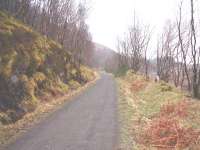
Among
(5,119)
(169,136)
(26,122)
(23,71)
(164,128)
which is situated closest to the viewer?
(169,136)

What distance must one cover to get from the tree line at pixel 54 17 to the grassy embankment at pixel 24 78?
726 centimetres

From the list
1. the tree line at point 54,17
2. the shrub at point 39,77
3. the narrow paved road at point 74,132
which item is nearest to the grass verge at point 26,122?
the narrow paved road at point 74,132

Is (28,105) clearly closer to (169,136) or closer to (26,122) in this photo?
(26,122)

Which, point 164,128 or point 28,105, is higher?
point 28,105

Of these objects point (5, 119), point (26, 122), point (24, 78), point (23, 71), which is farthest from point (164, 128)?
point (23, 71)

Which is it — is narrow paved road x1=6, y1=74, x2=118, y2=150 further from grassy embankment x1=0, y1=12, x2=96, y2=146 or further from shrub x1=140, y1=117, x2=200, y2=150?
shrub x1=140, y1=117, x2=200, y2=150

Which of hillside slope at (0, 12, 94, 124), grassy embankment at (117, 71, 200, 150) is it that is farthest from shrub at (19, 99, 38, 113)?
grassy embankment at (117, 71, 200, 150)

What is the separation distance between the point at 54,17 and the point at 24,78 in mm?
27726

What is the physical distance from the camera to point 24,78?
60.2ft

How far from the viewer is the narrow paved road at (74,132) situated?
34.2ft

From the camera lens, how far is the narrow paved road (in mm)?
10438

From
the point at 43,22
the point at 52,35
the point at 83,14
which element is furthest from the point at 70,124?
the point at 83,14

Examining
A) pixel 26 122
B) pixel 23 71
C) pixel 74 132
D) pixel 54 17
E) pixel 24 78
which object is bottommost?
pixel 74 132

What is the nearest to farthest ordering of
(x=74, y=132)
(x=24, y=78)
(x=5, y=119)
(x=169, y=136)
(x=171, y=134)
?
(x=169, y=136) < (x=171, y=134) < (x=74, y=132) < (x=5, y=119) < (x=24, y=78)
